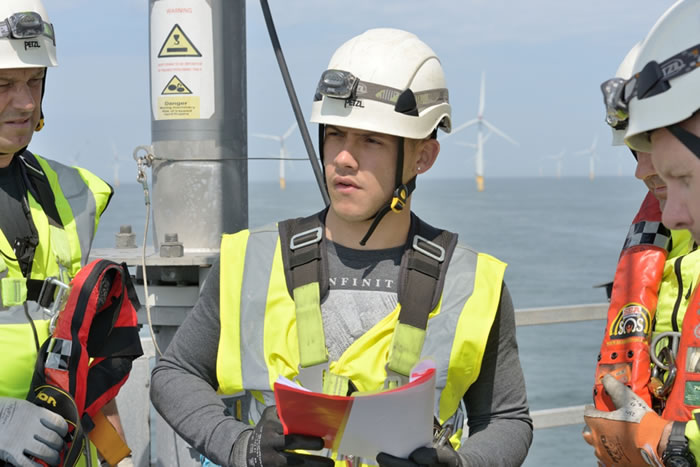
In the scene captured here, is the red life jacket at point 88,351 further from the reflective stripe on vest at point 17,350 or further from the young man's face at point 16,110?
the young man's face at point 16,110

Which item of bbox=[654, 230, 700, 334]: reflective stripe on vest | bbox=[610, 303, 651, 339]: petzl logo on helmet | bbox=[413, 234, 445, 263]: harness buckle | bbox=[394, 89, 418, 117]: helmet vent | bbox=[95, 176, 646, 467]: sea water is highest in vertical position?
bbox=[394, 89, 418, 117]: helmet vent

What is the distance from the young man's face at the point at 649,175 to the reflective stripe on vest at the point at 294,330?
1.84ft

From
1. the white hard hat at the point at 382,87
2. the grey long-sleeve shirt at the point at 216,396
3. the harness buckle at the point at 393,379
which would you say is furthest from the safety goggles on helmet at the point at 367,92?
the harness buckle at the point at 393,379

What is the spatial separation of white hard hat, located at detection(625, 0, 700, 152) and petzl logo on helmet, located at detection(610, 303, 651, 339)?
77cm

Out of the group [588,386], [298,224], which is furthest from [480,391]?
[588,386]

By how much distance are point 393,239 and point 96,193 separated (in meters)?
1.15

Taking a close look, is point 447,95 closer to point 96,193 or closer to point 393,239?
point 393,239

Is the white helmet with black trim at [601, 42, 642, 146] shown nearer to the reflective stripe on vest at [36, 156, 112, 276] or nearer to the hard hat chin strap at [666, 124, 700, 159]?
the hard hat chin strap at [666, 124, 700, 159]

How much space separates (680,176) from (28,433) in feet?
5.98

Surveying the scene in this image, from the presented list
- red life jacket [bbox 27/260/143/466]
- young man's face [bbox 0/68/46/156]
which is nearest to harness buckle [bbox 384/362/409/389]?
red life jacket [bbox 27/260/143/466]

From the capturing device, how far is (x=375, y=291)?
2.27 metres

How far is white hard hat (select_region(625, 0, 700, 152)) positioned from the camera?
5.82 ft

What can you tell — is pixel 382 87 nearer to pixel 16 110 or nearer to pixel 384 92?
pixel 384 92

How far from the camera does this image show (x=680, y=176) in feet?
5.77
